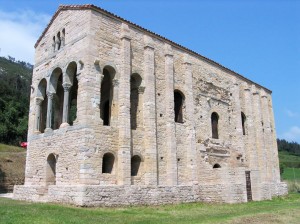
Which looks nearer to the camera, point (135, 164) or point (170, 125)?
point (135, 164)

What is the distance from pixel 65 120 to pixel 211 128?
945 cm

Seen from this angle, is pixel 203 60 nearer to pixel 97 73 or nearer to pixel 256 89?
pixel 256 89

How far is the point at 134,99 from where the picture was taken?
16.9 metres

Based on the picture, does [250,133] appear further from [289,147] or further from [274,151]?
[289,147]

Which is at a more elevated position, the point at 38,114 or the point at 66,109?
the point at 38,114

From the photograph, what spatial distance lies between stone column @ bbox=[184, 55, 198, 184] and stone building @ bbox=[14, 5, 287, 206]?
6 centimetres

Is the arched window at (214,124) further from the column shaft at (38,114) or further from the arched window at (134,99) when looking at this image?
the column shaft at (38,114)

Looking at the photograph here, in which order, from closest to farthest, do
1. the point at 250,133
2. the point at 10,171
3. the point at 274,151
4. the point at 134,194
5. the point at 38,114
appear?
the point at 134,194, the point at 38,114, the point at 250,133, the point at 274,151, the point at 10,171

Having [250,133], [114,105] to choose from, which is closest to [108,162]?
[114,105]

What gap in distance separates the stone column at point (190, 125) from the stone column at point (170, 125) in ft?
4.30

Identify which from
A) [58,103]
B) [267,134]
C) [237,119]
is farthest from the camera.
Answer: [267,134]

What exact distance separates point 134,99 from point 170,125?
2.39m

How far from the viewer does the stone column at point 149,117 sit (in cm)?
1544

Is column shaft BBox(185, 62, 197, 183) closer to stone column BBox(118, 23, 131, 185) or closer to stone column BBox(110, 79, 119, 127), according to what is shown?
stone column BBox(118, 23, 131, 185)
